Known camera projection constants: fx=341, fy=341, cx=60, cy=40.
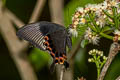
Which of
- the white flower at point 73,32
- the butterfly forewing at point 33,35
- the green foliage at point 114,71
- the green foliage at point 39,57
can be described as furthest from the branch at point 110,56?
the green foliage at point 39,57

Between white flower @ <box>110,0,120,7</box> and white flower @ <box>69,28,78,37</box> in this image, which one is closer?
white flower @ <box>110,0,120,7</box>

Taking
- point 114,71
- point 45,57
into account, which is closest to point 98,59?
point 114,71

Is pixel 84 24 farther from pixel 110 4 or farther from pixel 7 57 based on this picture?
pixel 7 57

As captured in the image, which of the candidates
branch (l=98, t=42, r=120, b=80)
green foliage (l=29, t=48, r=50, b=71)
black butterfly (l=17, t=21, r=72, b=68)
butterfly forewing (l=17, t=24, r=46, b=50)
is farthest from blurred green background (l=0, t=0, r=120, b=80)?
branch (l=98, t=42, r=120, b=80)

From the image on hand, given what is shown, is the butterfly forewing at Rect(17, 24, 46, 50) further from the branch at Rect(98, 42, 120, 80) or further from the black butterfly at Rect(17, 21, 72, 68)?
the branch at Rect(98, 42, 120, 80)

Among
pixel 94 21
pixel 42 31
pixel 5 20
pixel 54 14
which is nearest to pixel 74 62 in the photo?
pixel 54 14
